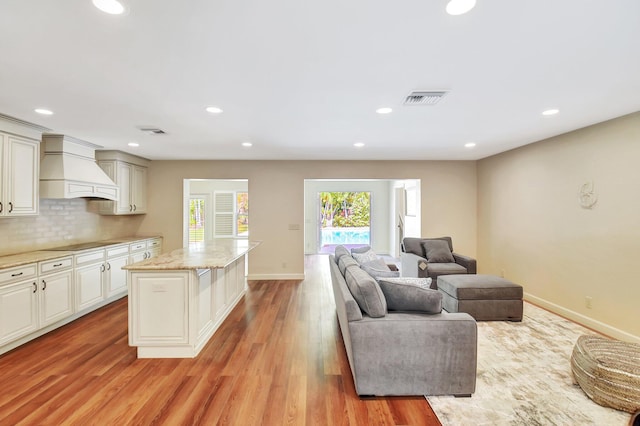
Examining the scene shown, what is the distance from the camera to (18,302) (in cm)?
299

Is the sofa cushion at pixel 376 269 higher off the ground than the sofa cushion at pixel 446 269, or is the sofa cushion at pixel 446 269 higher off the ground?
the sofa cushion at pixel 376 269

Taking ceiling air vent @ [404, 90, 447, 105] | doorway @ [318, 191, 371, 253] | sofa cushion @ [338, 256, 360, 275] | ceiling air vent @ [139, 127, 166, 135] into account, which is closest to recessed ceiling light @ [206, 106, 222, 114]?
ceiling air vent @ [139, 127, 166, 135]

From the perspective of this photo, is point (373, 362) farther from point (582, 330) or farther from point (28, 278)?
point (28, 278)

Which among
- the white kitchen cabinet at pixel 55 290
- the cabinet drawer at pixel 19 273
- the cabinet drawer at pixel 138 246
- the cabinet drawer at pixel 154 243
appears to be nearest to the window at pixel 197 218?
the cabinet drawer at pixel 154 243

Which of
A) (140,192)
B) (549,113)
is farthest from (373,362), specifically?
(140,192)

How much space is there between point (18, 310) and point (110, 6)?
3315 millimetres

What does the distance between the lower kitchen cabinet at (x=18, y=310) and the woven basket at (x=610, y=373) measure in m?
5.19

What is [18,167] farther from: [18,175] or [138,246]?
[138,246]

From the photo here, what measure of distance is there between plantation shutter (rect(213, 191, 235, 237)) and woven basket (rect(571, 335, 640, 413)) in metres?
8.01

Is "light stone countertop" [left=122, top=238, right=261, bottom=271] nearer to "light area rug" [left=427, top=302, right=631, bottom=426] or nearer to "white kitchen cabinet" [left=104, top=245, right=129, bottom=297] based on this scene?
"white kitchen cabinet" [left=104, top=245, right=129, bottom=297]

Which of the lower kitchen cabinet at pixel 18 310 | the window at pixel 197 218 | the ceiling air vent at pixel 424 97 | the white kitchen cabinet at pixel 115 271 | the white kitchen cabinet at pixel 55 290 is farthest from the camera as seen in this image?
the window at pixel 197 218

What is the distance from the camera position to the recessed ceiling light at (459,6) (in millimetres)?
1394

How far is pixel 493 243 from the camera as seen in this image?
539cm

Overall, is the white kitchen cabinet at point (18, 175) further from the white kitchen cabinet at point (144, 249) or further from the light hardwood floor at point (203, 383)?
the white kitchen cabinet at point (144, 249)
